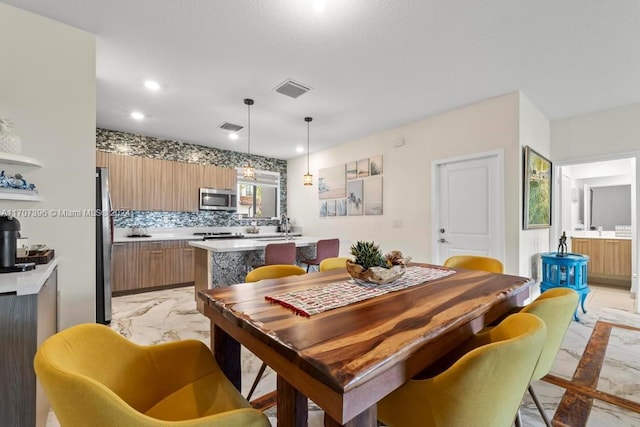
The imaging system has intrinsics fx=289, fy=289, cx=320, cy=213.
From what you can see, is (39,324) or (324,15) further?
(324,15)

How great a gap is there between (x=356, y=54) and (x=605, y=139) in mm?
3646

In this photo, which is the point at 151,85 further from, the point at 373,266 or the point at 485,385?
the point at 485,385

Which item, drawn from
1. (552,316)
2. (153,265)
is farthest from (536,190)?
(153,265)

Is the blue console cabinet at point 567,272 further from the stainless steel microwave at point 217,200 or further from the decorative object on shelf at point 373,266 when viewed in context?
the stainless steel microwave at point 217,200

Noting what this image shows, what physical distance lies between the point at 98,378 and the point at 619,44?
13.3 feet

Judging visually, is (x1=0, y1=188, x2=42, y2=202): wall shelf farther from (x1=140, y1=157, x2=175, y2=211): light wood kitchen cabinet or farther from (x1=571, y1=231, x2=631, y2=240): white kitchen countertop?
(x1=571, y1=231, x2=631, y2=240): white kitchen countertop

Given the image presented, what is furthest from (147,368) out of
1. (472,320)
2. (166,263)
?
(166,263)

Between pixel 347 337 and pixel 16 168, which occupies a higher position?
pixel 16 168

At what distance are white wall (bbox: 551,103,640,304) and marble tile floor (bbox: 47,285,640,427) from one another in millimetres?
733

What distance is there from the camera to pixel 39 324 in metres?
1.44

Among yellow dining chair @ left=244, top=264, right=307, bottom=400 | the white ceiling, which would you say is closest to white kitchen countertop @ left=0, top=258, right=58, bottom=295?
yellow dining chair @ left=244, top=264, right=307, bottom=400

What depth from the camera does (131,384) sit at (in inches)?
43.9

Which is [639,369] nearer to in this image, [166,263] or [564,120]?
[564,120]

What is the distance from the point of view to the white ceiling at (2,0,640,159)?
6.65 ft
